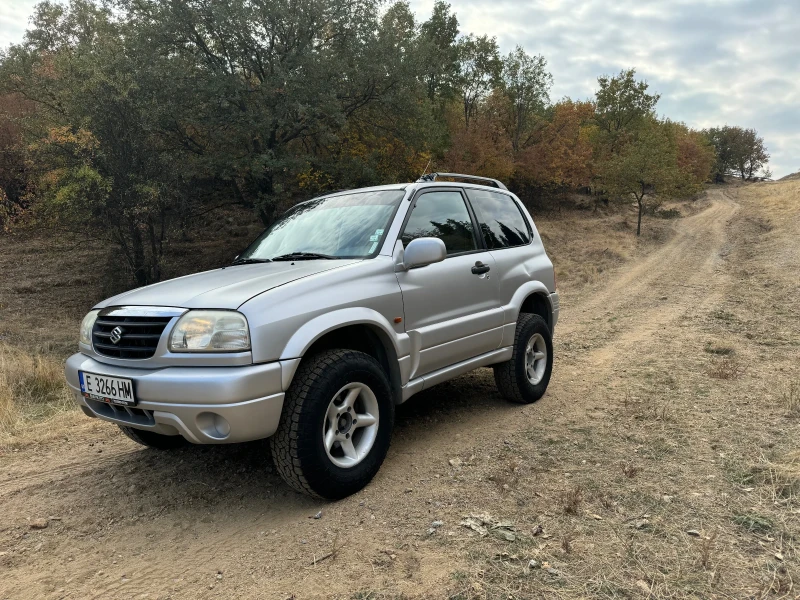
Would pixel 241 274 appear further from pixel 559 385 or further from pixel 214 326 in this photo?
pixel 559 385

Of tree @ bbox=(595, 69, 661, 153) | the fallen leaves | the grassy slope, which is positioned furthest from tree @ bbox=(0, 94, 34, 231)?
tree @ bbox=(595, 69, 661, 153)

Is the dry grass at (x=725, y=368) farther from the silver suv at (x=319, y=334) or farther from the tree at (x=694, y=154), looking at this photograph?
the tree at (x=694, y=154)

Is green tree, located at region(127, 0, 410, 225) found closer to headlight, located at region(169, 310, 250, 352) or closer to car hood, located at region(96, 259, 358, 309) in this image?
car hood, located at region(96, 259, 358, 309)

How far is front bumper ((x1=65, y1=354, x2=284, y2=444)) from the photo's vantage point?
264 centimetres

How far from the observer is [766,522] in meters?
2.70

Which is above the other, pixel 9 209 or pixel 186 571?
pixel 9 209

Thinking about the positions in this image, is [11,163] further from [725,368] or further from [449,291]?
[725,368]

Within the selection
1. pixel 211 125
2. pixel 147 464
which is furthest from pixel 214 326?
pixel 211 125

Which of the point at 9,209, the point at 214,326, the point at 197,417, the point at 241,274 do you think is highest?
the point at 9,209

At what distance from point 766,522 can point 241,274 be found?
10.7 feet

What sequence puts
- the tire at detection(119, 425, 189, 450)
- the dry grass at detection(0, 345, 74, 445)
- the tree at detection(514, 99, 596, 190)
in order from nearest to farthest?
the tire at detection(119, 425, 189, 450) → the dry grass at detection(0, 345, 74, 445) → the tree at detection(514, 99, 596, 190)

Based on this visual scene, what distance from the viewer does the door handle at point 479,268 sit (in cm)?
418

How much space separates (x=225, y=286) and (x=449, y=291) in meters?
1.62

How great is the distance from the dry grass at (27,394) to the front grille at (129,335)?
2.25m
